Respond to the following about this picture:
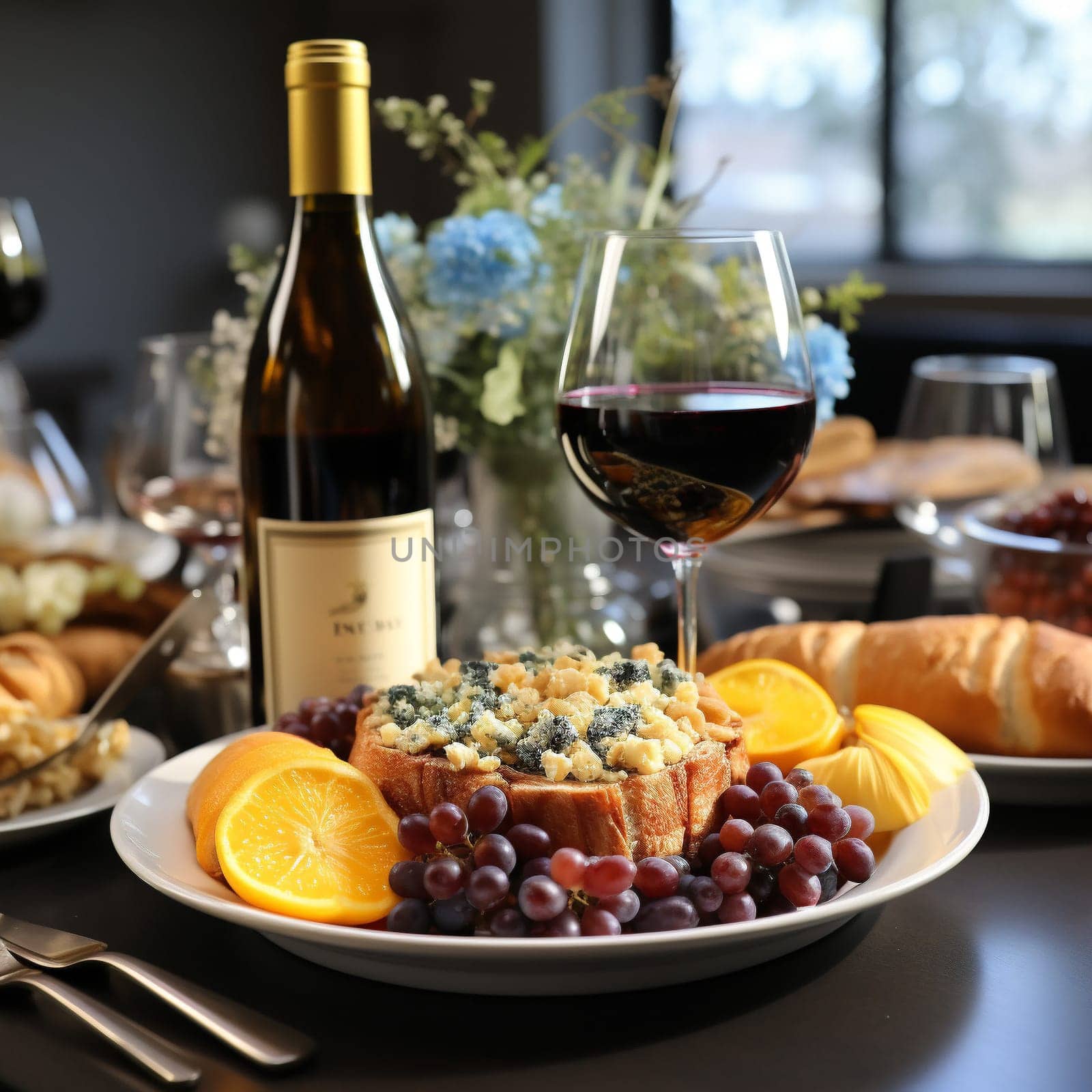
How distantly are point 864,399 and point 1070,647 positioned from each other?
255 centimetres

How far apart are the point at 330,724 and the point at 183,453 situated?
1.93 ft

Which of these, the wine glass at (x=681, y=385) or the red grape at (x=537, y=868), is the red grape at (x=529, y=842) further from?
the wine glass at (x=681, y=385)

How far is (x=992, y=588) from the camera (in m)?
1.19

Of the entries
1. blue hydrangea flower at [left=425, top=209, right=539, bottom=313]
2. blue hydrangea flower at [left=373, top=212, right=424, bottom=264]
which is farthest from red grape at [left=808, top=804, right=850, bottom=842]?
blue hydrangea flower at [left=373, top=212, right=424, bottom=264]

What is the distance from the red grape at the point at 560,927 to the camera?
625 mm

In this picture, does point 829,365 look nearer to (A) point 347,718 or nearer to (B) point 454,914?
(A) point 347,718

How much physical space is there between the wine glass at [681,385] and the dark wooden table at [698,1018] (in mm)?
267

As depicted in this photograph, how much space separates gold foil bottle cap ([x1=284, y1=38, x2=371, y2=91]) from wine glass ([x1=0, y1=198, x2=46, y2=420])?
1.36m

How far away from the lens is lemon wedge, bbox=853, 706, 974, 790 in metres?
0.79

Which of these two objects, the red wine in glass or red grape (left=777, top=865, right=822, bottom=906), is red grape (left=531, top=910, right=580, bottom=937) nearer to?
red grape (left=777, top=865, right=822, bottom=906)

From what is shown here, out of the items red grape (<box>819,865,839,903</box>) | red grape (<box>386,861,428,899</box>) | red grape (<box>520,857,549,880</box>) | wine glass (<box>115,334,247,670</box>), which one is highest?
wine glass (<box>115,334,247,670</box>)

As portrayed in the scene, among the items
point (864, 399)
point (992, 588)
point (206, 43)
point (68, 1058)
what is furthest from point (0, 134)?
point (68, 1058)

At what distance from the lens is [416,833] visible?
0.68 metres

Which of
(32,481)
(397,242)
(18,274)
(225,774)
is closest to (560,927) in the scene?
(225,774)
